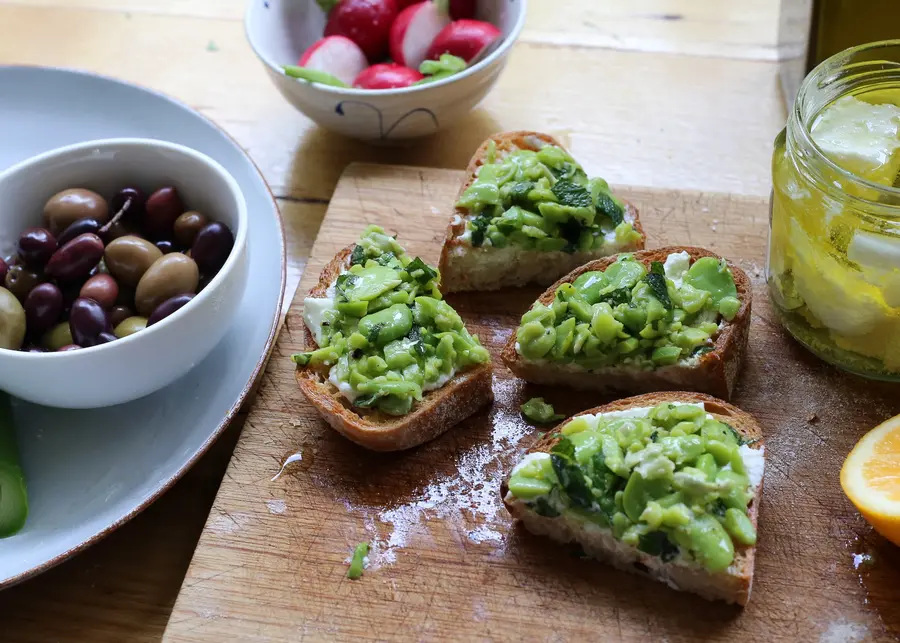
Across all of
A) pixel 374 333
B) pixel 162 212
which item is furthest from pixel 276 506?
pixel 162 212

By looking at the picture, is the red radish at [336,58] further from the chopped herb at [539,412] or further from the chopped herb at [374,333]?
the chopped herb at [539,412]

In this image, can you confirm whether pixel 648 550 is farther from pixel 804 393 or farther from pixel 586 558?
pixel 804 393

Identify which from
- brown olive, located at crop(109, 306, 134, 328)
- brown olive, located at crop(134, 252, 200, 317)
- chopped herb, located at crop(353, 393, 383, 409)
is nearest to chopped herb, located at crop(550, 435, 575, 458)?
chopped herb, located at crop(353, 393, 383, 409)

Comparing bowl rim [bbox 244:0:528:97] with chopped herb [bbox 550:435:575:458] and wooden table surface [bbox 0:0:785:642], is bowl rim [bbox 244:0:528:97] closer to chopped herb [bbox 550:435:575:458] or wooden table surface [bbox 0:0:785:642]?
wooden table surface [bbox 0:0:785:642]

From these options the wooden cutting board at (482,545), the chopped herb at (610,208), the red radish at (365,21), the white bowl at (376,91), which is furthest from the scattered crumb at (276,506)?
the red radish at (365,21)

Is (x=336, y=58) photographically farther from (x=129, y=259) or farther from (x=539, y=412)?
(x=539, y=412)

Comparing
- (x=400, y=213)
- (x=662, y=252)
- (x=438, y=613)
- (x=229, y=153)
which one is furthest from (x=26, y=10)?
(x=438, y=613)
